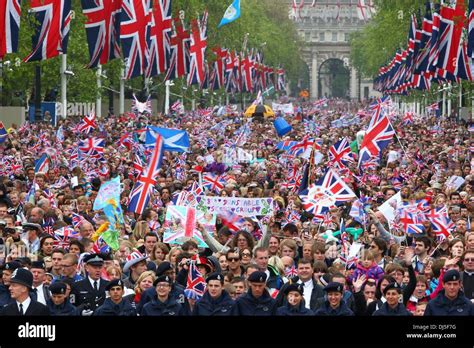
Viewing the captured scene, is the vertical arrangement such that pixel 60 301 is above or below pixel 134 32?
below

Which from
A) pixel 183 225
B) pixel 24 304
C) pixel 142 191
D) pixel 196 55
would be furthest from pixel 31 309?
pixel 196 55

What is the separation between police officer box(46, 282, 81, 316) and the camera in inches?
508

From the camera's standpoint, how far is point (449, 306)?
1240 centimetres

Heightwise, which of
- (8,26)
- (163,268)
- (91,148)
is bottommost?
(163,268)

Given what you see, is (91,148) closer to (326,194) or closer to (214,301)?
(326,194)

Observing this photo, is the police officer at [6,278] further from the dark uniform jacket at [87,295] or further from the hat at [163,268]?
the hat at [163,268]

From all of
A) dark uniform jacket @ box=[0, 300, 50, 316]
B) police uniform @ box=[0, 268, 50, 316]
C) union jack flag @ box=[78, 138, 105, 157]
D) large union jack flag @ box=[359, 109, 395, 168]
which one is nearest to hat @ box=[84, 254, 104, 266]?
police uniform @ box=[0, 268, 50, 316]

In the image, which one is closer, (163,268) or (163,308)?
(163,308)

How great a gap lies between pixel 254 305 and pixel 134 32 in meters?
32.3

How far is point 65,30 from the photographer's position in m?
38.7

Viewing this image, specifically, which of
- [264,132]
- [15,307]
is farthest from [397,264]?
[264,132]

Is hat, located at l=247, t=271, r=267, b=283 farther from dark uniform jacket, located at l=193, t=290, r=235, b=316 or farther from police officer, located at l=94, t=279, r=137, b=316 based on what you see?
police officer, located at l=94, t=279, r=137, b=316

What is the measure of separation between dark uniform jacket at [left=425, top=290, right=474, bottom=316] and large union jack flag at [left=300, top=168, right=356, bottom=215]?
774 cm

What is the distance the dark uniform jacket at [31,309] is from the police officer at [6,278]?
0.93 m
